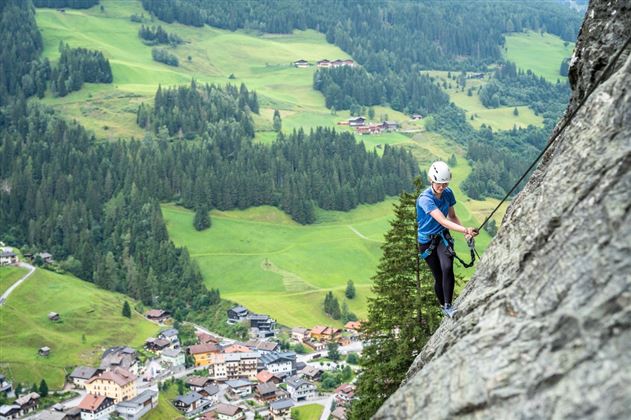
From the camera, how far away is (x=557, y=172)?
1327 centimetres

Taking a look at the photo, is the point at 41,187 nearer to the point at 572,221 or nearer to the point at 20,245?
the point at 20,245

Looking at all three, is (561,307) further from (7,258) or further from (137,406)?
(7,258)

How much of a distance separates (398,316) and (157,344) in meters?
94.9

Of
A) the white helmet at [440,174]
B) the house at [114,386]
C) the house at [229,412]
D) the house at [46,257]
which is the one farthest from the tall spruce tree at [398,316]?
the house at [46,257]

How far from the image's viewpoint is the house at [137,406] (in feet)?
311

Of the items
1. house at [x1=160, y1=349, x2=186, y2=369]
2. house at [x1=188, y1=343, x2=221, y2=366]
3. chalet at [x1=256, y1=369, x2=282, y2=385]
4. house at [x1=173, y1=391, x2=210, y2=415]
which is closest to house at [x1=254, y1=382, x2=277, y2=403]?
chalet at [x1=256, y1=369, x2=282, y2=385]

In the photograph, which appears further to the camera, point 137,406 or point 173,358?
point 173,358

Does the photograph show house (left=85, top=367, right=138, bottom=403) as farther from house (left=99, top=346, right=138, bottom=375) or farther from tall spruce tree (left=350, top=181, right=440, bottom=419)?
tall spruce tree (left=350, top=181, right=440, bottom=419)

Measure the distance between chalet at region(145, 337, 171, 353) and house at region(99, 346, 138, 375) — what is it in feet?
9.28

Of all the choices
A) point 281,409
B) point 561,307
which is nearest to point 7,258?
point 281,409

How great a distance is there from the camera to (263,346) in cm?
12225

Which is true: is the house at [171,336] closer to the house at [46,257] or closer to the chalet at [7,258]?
the chalet at [7,258]

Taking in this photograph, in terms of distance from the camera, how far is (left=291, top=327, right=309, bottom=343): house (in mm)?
125375

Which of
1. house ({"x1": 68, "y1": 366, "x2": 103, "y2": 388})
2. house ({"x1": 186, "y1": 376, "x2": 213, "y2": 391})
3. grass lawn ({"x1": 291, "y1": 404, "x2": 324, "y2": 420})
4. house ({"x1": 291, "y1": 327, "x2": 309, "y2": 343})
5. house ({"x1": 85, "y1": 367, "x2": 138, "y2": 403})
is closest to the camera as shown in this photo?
grass lawn ({"x1": 291, "y1": 404, "x2": 324, "y2": 420})
